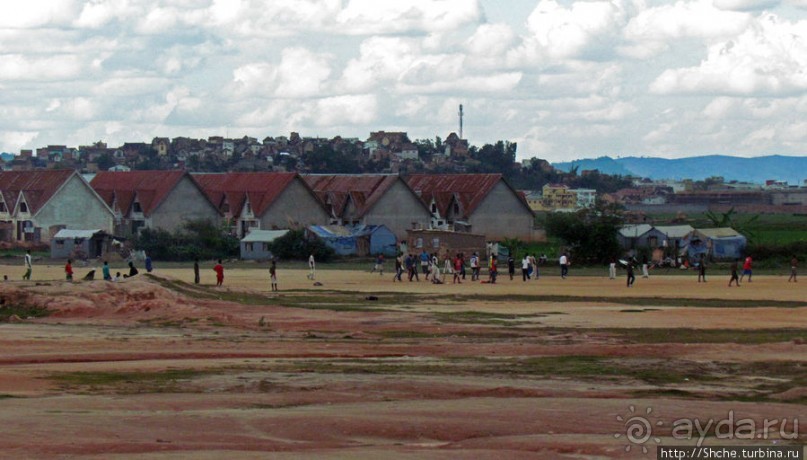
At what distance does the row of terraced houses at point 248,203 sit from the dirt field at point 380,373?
40088 millimetres

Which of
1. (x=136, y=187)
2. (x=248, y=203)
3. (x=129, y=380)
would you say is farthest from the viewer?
(x=136, y=187)

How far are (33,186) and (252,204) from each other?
13.6m

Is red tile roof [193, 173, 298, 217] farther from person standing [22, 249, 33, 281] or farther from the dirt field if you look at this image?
the dirt field

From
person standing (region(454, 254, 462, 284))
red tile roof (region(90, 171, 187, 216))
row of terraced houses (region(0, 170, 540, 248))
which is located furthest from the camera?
red tile roof (region(90, 171, 187, 216))

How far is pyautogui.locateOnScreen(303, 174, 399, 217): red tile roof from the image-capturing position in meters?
83.7

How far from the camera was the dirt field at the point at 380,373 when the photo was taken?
1616cm

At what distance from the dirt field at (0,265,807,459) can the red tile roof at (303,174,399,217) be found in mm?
40436

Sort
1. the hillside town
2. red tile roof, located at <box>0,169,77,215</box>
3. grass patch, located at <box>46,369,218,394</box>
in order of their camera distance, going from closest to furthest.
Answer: grass patch, located at <box>46,369,218,394</box> < the hillside town < red tile roof, located at <box>0,169,77,215</box>

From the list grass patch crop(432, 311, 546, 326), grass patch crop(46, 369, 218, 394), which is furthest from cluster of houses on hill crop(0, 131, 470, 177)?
grass patch crop(46, 369, 218, 394)

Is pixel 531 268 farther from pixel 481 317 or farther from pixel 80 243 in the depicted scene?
pixel 80 243

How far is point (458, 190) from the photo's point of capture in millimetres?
87750

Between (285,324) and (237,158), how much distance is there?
118845 millimetres

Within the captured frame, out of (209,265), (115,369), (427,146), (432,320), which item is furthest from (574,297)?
(427,146)

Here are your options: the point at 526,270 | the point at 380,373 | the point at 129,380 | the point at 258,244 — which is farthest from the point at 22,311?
the point at 258,244
